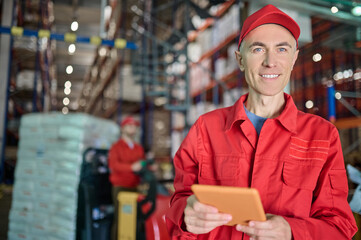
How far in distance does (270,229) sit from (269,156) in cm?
25

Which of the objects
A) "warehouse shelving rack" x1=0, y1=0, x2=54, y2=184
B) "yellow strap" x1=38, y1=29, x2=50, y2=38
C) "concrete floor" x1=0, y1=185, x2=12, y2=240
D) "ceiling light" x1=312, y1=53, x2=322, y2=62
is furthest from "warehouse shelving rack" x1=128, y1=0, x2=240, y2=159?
"ceiling light" x1=312, y1=53, x2=322, y2=62

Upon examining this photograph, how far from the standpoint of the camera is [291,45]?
1098 millimetres

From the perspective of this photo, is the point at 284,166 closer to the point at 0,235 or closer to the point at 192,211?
the point at 192,211

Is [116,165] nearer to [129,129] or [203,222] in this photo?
[129,129]

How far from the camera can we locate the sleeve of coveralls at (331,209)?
3.00ft

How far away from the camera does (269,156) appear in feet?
3.39

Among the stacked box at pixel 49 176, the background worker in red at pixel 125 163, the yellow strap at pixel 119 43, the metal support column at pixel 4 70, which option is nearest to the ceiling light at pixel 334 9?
the background worker in red at pixel 125 163

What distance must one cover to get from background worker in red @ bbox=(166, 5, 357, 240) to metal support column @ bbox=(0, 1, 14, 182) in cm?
696

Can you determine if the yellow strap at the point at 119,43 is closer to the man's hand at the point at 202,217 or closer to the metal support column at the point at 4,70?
the metal support column at the point at 4,70

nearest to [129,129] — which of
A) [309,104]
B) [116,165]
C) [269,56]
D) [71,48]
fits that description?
[116,165]

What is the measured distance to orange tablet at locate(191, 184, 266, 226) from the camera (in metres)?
0.77

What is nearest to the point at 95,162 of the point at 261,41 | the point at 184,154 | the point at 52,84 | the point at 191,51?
the point at 184,154

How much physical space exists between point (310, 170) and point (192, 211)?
0.40m

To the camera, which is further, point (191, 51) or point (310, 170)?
point (191, 51)
